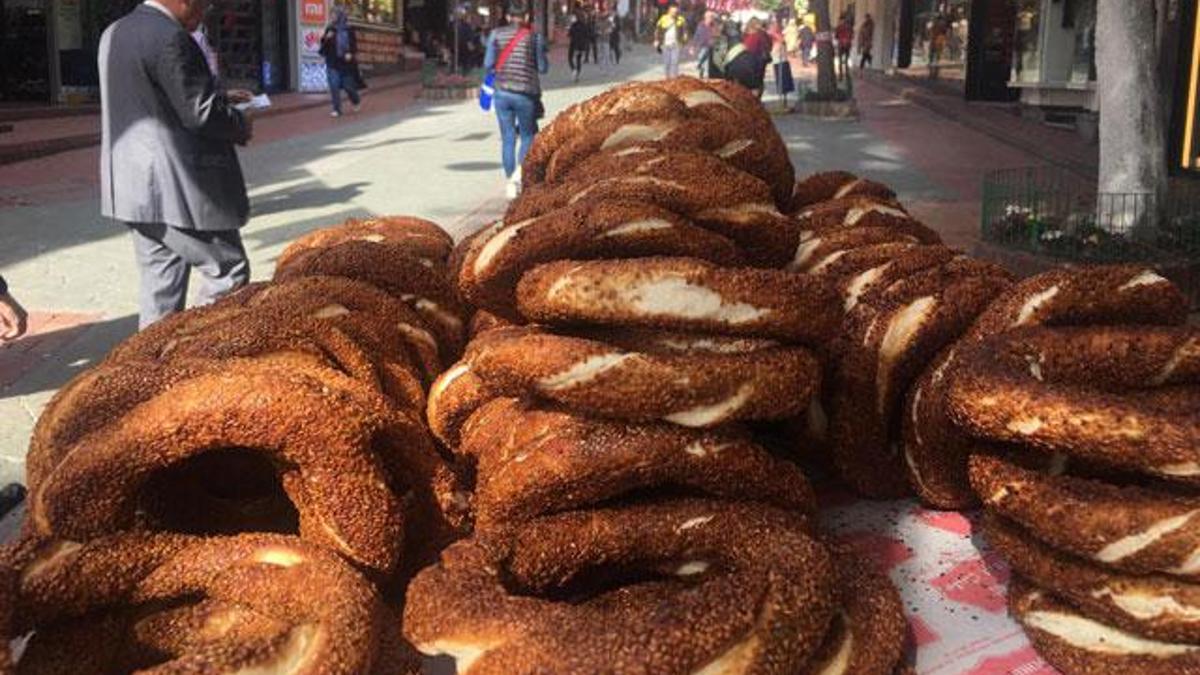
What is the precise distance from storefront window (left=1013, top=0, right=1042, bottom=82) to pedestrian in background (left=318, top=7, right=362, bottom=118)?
1299 centimetres

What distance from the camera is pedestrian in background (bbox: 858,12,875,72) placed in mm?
36062

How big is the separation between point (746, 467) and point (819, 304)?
0.38 metres

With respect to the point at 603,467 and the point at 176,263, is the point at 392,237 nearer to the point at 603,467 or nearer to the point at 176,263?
the point at 603,467

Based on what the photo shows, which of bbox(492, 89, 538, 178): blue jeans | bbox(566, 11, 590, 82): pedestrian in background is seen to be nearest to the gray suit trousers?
bbox(492, 89, 538, 178): blue jeans

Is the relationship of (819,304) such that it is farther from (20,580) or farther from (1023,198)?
(1023,198)

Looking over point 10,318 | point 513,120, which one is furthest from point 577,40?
point 10,318

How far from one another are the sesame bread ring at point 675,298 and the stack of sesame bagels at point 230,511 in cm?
44

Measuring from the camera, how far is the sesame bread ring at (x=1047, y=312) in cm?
234

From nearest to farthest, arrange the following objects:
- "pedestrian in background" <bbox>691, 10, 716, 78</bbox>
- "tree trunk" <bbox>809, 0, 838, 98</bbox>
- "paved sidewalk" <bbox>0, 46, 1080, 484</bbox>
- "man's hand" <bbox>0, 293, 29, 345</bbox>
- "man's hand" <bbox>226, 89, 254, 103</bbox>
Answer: "man's hand" <bbox>0, 293, 29, 345</bbox> < "man's hand" <bbox>226, 89, 254, 103</bbox> < "paved sidewalk" <bbox>0, 46, 1080, 484</bbox> < "tree trunk" <bbox>809, 0, 838, 98</bbox> < "pedestrian in background" <bbox>691, 10, 716, 78</bbox>

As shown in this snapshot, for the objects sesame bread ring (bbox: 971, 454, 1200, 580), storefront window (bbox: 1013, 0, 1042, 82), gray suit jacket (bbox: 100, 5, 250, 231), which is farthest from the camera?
storefront window (bbox: 1013, 0, 1042, 82)

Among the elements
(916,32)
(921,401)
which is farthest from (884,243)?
(916,32)

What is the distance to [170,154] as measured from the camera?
454cm

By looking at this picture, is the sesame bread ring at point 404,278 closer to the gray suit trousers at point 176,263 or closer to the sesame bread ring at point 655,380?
the sesame bread ring at point 655,380

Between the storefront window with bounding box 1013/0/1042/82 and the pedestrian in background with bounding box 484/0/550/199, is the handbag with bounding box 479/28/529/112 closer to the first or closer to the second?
the pedestrian in background with bounding box 484/0/550/199
